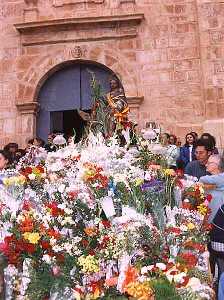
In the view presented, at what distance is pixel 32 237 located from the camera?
415 centimetres

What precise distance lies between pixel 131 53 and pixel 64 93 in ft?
6.71

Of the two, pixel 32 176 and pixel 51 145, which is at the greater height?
→ pixel 51 145

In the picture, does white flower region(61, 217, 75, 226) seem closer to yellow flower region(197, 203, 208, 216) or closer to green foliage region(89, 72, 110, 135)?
yellow flower region(197, 203, 208, 216)

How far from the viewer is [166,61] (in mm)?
12953

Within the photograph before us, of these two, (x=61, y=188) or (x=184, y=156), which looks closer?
(x=61, y=188)

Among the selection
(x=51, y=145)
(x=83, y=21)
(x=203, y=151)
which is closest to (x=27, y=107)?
(x=83, y=21)

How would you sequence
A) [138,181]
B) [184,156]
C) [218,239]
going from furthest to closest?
[184,156] < [218,239] < [138,181]

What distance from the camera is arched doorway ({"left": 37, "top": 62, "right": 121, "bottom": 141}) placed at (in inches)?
530

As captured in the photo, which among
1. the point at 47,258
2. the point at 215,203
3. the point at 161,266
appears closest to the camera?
the point at 161,266

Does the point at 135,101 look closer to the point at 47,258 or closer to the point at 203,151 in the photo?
the point at 203,151

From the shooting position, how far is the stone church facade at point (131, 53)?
41.5 feet

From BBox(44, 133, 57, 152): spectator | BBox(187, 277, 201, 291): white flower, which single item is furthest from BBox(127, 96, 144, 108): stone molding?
BBox(187, 277, 201, 291): white flower

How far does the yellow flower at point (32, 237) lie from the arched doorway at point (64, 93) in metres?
9.31

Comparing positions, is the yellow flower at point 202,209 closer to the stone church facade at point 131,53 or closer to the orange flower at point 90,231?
the orange flower at point 90,231
